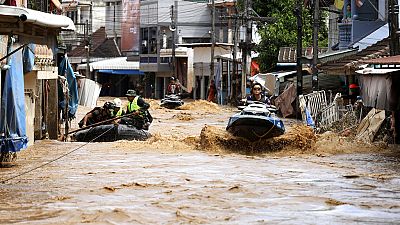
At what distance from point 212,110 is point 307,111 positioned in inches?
653

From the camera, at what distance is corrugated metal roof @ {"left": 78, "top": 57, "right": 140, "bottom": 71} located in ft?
234

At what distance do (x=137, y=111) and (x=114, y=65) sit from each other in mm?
49643

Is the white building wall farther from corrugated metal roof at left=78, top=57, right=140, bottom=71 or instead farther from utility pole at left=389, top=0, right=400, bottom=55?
utility pole at left=389, top=0, right=400, bottom=55

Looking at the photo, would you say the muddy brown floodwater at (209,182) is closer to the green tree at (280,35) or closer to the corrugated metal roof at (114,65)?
the green tree at (280,35)

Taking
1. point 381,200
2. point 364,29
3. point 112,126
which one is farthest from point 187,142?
point 364,29

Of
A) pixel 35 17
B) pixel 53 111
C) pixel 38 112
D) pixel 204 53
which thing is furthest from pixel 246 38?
pixel 35 17

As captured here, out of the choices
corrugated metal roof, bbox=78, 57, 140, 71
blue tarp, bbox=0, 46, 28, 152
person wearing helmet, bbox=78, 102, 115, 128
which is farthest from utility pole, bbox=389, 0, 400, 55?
corrugated metal roof, bbox=78, 57, 140, 71

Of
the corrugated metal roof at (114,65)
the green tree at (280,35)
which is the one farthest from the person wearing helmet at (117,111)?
the corrugated metal roof at (114,65)

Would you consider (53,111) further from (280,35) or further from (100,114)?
(280,35)

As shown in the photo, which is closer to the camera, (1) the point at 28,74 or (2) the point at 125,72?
(1) the point at 28,74

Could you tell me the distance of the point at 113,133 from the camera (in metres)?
23.2

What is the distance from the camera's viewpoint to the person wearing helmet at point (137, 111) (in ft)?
76.5

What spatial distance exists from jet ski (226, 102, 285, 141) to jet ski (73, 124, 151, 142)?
3716mm

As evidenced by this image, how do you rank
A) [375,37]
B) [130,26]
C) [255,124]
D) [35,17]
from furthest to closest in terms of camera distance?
1. [130,26]
2. [375,37]
3. [255,124]
4. [35,17]
